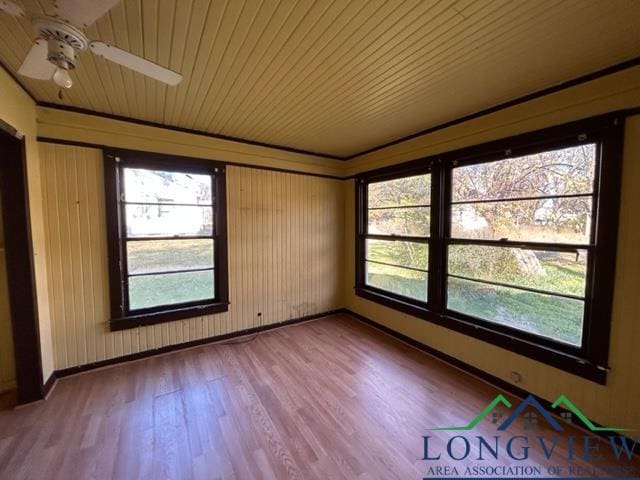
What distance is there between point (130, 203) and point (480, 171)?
11.7ft

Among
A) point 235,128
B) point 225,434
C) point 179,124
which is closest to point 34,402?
point 225,434

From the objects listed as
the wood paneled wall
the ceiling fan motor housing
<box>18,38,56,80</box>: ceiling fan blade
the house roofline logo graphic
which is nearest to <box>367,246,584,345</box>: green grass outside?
the house roofline logo graphic

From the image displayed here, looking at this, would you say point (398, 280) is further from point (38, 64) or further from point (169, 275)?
point (38, 64)

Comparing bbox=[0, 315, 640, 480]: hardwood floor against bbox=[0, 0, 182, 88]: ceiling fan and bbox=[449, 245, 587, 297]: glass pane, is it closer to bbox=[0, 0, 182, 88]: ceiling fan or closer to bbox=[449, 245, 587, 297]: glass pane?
bbox=[449, 245, 587, 297]: glass pane

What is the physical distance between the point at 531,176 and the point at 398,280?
1806 millimetres

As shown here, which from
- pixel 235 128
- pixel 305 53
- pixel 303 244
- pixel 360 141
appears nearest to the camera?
pixel 305 53

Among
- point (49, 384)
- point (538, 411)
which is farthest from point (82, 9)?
point (538, 411)

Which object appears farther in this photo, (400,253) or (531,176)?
(400,253)

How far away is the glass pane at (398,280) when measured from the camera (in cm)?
310

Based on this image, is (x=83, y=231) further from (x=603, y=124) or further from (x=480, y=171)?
(x=603, y=124)

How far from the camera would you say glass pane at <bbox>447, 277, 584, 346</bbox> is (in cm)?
196

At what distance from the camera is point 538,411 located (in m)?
2.06

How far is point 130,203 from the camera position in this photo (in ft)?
8.87

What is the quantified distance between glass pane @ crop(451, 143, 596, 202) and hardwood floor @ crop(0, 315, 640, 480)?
1765 millimetres
